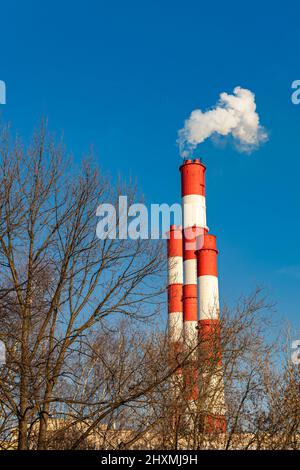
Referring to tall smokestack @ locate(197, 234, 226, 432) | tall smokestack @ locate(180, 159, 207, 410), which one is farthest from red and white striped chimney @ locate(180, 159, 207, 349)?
tall smokestack @ locate(197, 234, 226, 432)

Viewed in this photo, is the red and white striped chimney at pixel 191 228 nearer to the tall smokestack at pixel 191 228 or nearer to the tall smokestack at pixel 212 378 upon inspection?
the tall smokestack at pixel 191 228

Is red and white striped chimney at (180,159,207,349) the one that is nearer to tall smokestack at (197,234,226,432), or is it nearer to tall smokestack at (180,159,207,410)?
tall smokestack at (180,159,207,410)

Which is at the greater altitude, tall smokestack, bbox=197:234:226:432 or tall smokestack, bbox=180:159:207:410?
tall smokestack, bbox=180:159:207:410

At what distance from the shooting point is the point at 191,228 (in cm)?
2703

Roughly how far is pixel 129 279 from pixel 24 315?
6.38ft

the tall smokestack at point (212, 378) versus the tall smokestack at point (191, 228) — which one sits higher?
the tall smokestack at point (191, 228)

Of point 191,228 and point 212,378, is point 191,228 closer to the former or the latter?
point 191,228

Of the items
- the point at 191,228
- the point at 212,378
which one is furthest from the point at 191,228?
the point at 212,378

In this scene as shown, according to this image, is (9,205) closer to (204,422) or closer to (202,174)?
(204,422)

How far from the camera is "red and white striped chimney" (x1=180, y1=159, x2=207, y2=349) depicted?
26969 millimetres

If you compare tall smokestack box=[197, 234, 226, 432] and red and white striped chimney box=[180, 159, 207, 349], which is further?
red and white striped chimney box=[180, 159, 207, 349]

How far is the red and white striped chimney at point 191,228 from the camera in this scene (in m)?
27.0

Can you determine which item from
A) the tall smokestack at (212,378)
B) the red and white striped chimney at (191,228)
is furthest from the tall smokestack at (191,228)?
the tall smokestack at (212,378)

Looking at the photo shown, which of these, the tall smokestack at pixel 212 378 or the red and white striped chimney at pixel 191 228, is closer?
the tall smokestack at pixel 212 378
